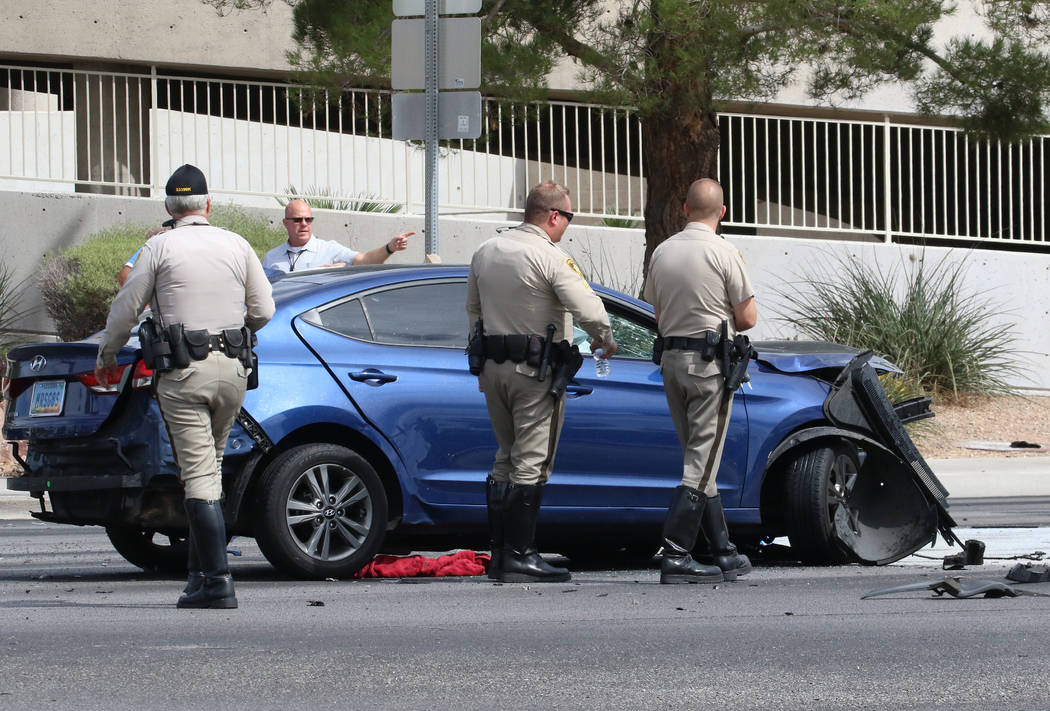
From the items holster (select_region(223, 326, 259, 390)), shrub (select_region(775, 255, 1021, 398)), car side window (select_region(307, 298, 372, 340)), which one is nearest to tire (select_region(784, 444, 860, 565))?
car side window (select_region(307, 298, 372, 340))

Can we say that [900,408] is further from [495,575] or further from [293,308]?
[293,308]

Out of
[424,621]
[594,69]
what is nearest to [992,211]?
[594,69]

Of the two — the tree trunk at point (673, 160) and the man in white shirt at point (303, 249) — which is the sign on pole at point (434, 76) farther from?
the tree trunk at point (673, 160)

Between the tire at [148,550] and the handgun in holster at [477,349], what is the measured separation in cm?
175

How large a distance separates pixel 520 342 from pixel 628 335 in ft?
3.46

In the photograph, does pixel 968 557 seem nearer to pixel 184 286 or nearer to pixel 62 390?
pixel 184 286

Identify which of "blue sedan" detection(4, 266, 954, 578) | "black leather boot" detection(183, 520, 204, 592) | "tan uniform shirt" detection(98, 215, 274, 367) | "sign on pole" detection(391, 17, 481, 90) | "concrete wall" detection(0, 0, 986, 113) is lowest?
"black leather boot" detection(183, 520, 204, 592)

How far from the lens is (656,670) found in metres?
5.37

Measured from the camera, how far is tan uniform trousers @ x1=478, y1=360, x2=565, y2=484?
738 centimetres

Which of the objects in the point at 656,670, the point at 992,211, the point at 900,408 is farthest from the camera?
the point at 992,211

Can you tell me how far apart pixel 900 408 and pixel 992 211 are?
1280 centimetres

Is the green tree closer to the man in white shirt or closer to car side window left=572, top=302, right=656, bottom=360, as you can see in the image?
the man in white shirt

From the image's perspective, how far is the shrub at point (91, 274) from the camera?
590 inches

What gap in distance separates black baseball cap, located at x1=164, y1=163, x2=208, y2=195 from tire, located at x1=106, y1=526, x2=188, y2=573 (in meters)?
1.92
